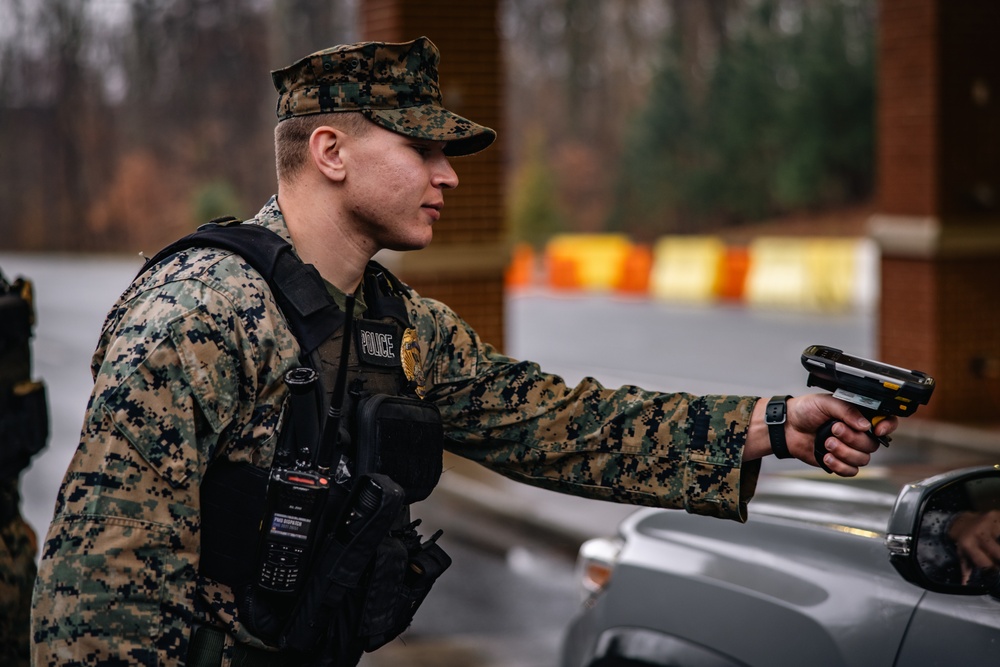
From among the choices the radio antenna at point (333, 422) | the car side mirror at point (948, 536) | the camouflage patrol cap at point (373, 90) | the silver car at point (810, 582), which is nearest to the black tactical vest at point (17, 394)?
the camouflage patrol cap at point (373, 90)

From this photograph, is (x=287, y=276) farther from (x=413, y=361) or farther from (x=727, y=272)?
(x=727, y=272)

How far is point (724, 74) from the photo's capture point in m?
36.1

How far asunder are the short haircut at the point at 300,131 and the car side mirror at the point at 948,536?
4.28 feet

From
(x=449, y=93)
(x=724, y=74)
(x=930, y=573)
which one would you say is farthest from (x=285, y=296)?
(x=724, y=74)

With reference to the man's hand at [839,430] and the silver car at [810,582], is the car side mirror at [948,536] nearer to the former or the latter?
the silver car at [810,582]

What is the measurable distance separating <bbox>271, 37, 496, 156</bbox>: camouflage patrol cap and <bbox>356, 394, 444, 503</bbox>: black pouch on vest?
528 millimetres

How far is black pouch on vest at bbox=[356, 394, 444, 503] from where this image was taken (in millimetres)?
2387

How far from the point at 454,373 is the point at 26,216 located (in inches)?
1791

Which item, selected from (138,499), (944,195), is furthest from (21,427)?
(944,195)

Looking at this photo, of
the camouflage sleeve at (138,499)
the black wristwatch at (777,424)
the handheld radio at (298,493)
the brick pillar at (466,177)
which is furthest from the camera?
the brick pillar at (466,177)

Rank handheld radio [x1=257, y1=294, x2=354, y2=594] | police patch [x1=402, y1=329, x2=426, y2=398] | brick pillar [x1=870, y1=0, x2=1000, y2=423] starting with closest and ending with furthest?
handheld radio [x1=257, y1=294, x2=354, y2=594]
police patch [x1=402, y1=329, x2=426, y2=398]
brick pillar [x1=870, y1=0, x2=1000, y2=423]

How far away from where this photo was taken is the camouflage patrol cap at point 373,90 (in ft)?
8.18

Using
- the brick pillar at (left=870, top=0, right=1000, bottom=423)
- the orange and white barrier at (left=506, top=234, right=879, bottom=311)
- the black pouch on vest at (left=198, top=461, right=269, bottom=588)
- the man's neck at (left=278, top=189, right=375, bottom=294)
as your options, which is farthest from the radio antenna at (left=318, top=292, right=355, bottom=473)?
the orange and white barrier at (left=506, top=234, right=879, bottom=311)

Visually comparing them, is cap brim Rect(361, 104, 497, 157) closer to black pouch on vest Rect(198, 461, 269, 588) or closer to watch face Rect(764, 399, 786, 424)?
black pouch on vest Rect(198, 461, 269, 588)
